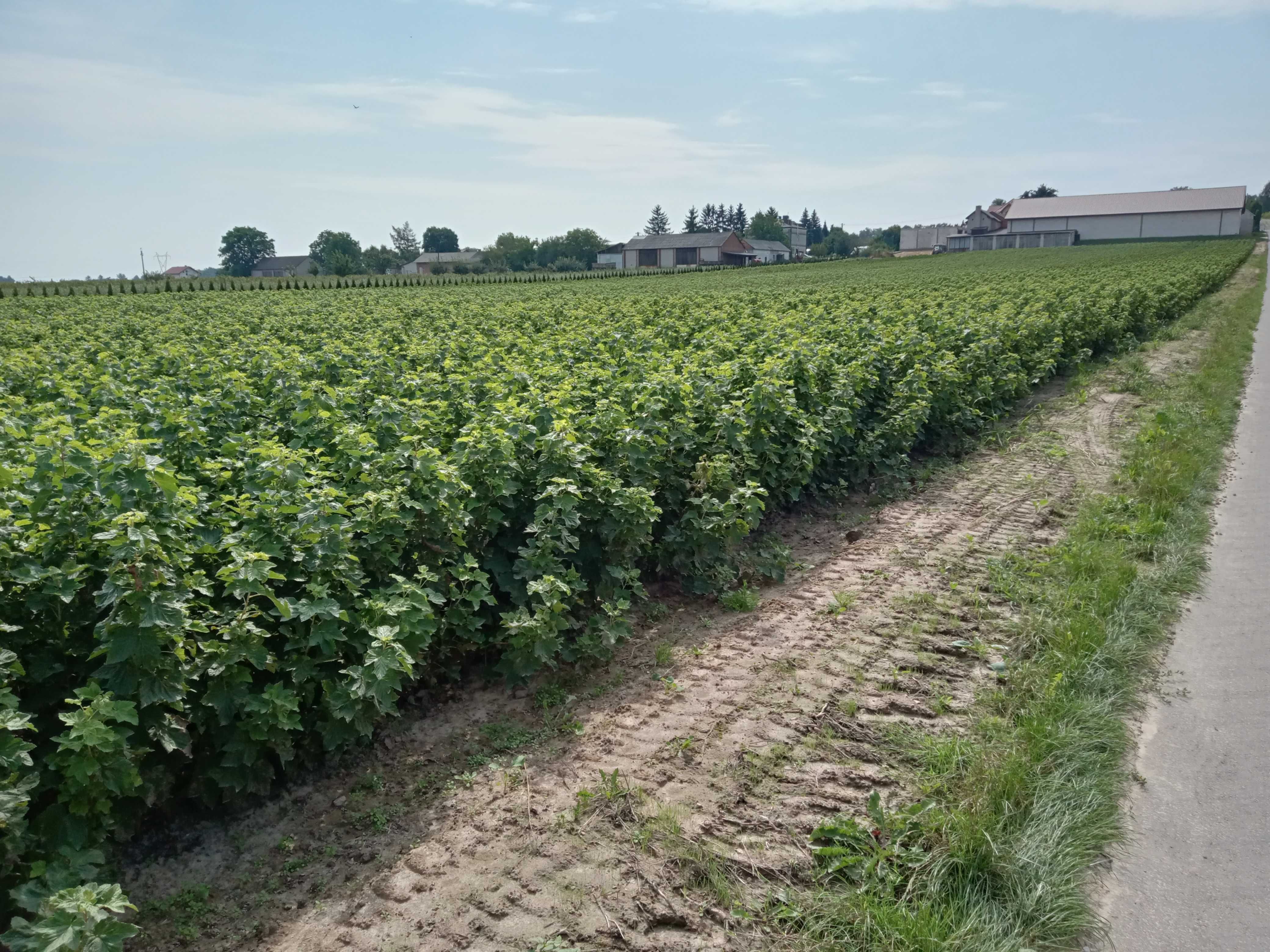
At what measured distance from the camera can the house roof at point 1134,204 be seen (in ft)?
384

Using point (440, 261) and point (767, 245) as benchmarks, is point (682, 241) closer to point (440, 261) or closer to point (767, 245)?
point (767, 245)

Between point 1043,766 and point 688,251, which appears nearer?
point 1043,766

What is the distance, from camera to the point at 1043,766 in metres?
4.35

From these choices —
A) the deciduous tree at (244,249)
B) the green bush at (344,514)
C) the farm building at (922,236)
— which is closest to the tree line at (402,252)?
the deciduous tree at (244,249)

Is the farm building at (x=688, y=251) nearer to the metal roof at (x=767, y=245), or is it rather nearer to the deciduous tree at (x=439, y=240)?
the metal roof at (x=767, y=245)

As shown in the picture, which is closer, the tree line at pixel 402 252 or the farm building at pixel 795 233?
the tree line at pixel 402 252

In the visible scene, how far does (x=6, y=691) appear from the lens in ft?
10.6

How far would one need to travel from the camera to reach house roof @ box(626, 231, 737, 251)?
407ft

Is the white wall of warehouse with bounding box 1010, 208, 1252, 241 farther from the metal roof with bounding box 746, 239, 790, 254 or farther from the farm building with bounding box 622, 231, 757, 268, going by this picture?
the farm building with bounding box 622, 231, 757, 268

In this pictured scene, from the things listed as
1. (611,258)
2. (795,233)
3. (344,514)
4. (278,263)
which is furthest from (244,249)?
(344,514)

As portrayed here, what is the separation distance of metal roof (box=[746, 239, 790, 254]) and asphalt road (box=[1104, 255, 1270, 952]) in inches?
4953

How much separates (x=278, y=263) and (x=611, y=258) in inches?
2248

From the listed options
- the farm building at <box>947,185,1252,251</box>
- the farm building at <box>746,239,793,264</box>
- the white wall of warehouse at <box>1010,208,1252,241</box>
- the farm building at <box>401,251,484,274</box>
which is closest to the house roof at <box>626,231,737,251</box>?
the farm building at <box>746,239,793,264</box>

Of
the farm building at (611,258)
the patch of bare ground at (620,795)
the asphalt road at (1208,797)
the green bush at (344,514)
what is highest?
the farm building at (611,258)
